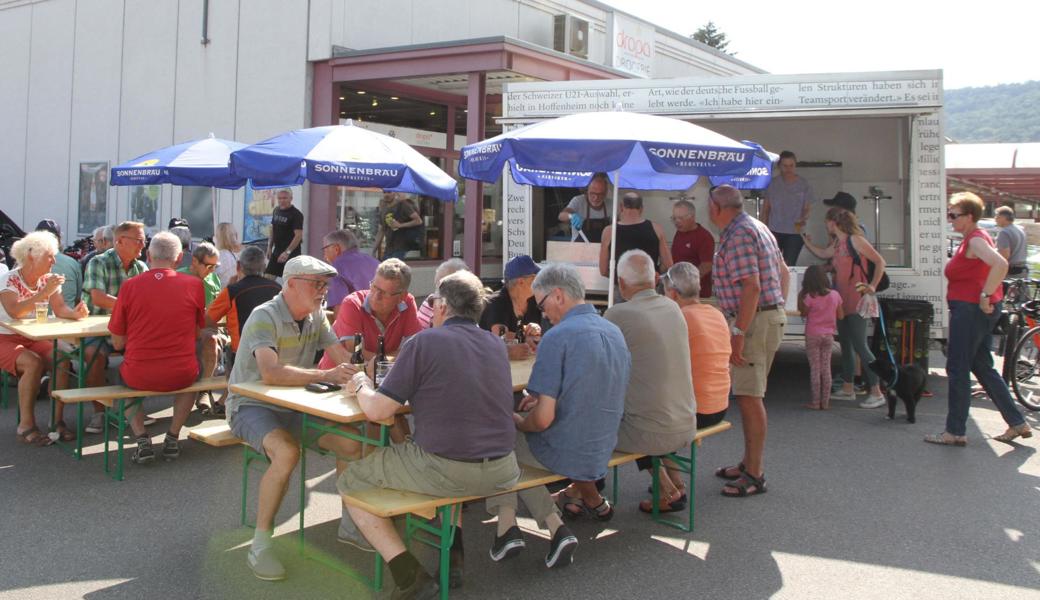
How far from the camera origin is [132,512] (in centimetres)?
498

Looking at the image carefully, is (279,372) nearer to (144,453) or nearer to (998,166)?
(144,453)

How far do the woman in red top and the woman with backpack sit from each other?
151 centimetres

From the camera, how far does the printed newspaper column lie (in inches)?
342

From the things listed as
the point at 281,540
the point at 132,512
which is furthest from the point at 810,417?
the point at 132,512

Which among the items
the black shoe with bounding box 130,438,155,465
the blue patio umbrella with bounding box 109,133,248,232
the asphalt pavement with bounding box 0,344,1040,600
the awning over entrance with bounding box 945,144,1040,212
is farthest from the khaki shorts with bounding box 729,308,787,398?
the awning over entrance with bounding box 945,144,1040,212

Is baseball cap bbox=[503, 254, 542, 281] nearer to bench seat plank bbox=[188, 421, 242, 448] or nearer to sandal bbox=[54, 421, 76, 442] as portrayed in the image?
bench seat plank bbox=[188, 421, 242, 448]

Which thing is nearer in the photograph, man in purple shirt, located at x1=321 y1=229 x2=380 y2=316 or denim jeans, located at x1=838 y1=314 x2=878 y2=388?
man in purple shirt, located at x1=321 y1=229 x2=380 y2=316

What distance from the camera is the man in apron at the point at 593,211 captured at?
8.88m

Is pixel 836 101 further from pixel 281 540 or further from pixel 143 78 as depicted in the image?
pixel 143 78

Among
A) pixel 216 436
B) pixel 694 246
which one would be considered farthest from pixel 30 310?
pixel 694 246

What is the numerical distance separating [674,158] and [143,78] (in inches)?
485

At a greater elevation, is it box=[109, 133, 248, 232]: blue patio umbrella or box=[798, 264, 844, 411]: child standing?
box=[109, 133, 248, 232]: blue patio umbrella

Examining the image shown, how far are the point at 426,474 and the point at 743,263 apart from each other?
268 cm

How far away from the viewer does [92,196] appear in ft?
53.6
